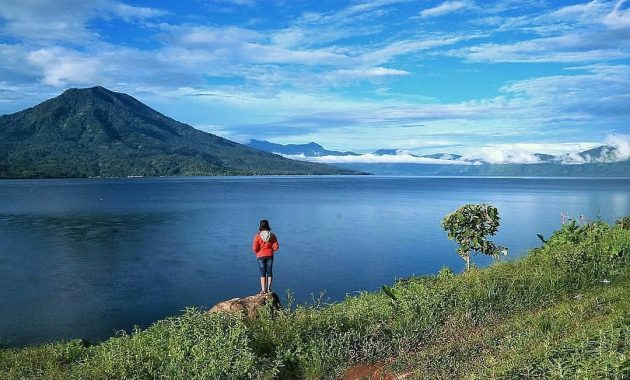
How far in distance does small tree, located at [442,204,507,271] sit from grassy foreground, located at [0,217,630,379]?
1112 centimetres

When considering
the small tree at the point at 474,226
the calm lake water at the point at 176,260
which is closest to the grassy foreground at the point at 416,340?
the small tree at the point at 474,226

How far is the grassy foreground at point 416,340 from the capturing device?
24.7 feet

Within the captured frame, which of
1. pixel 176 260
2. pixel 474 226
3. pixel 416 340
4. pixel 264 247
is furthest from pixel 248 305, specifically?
pixel 176 260

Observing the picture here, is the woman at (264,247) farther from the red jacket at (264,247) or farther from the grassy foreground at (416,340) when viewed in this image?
the grassy foreground at (416,340)

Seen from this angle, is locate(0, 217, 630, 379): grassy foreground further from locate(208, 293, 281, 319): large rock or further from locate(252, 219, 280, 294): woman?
locate(252, 219, 280, 294): woman

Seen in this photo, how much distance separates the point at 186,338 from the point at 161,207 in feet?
350

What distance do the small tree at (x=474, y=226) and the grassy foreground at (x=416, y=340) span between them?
36.5 ft

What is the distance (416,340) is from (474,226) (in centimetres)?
1606

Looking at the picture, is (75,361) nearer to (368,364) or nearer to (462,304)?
(368,364)

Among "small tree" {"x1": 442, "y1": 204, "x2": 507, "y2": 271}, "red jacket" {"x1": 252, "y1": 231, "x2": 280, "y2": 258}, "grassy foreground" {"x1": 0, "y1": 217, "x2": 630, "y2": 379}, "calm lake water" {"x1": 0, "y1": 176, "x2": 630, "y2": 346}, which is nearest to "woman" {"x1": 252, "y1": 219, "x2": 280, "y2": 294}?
"red jacket" {"x1": 252, "y1": 231, "x2": 280, "y2": 258}

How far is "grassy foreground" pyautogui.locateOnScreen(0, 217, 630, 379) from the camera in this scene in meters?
7.53

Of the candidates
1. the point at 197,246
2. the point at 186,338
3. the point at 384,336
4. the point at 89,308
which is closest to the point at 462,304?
the point at 384,336

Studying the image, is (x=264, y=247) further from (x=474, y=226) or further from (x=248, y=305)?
(x=474, y=226)

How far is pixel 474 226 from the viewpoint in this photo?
24484 millimetres
